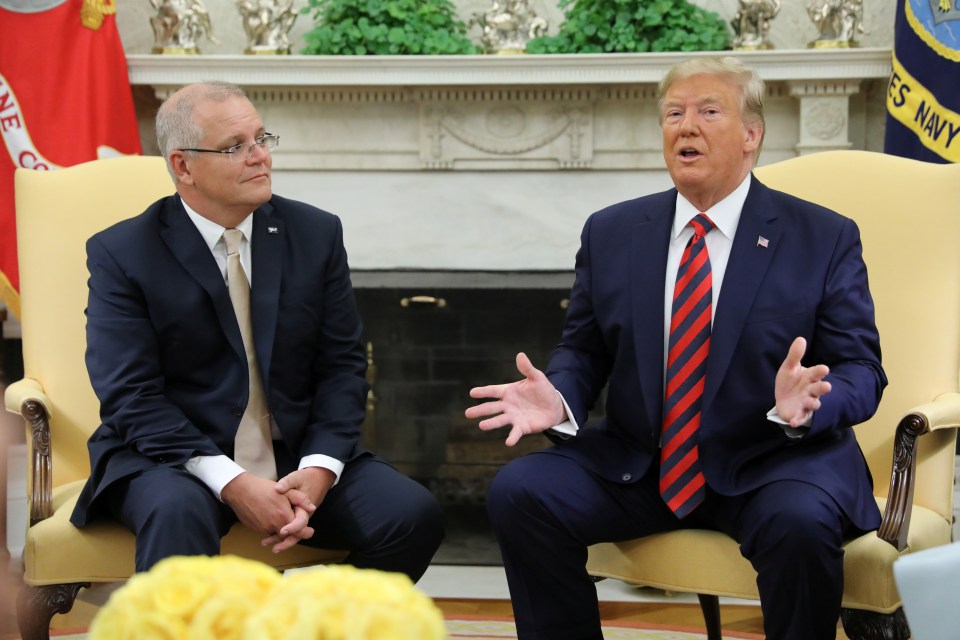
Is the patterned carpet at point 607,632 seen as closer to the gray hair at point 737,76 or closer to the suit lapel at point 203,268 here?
the suit lapel at point 203,268

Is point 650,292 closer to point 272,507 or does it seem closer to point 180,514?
point 272,507

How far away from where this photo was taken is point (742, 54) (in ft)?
12.3

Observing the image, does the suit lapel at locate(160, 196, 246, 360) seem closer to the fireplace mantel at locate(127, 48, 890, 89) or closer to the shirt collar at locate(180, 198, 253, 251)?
the shirt collar at locate(180, 198, 253, 251)

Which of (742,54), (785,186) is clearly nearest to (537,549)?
(785,186)

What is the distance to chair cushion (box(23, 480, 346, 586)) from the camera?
6.89ft

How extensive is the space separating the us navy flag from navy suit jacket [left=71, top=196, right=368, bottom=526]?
78.4 inches

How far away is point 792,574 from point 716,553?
0.18 metres

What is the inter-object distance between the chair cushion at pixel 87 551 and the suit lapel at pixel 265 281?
30 cm

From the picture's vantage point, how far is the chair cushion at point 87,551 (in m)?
2.10

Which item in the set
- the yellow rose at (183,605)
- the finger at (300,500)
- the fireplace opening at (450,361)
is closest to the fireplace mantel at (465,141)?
the fireplace opening at (450,361)

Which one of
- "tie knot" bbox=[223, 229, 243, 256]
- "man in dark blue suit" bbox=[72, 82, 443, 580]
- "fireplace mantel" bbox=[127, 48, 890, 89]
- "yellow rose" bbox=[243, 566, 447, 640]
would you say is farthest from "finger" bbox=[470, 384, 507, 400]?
"fireplace mantel" bbox=[127, 48, 890, 89]

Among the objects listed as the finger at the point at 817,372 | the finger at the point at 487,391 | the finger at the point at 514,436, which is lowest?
the finger at the point at 514,436

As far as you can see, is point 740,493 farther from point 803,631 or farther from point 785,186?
point 785,186

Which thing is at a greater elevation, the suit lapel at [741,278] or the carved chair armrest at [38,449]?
the suit lapel at [741,278]
